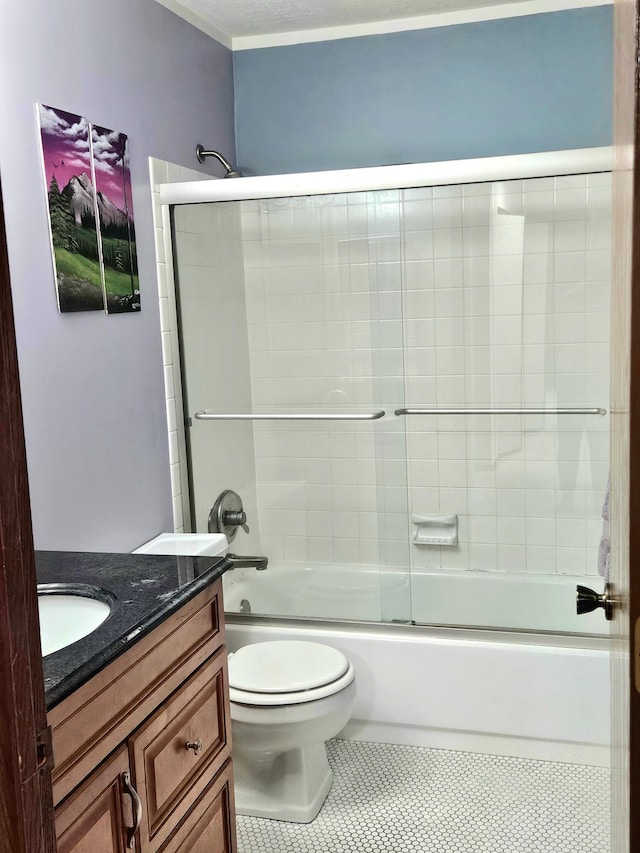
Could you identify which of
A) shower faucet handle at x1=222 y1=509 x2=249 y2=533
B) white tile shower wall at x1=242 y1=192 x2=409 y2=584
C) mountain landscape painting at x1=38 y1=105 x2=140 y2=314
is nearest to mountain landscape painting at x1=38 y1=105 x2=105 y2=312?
mountain landscape painting at x1=38 y1=105 x2=140 y2=314

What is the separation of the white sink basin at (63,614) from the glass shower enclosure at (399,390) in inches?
51.3

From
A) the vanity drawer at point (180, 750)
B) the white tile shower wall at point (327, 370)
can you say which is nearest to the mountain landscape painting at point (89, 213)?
the white tile shower wall at point (327, 370)

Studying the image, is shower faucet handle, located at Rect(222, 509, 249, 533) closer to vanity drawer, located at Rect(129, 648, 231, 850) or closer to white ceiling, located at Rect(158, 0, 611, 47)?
vanity drawer, located at Rect(129, 648, 231, 850)

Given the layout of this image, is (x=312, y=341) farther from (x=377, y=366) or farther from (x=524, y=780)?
(x=524, y=780)

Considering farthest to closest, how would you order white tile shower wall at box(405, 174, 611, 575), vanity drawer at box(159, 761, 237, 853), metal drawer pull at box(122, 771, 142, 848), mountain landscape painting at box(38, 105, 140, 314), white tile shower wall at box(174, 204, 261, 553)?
white tile shower wall at box(174, 204, 261, 553) < white tile shower wall at box(405, 174, 611, 575) < mountain landscape painting at box(38, 105, 140, 314) < vanity drawer at box(159, 761, 237, 853) < metal drawer pull at box(122, 771, 142, 848)

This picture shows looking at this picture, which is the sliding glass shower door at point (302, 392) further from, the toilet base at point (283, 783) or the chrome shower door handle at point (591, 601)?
the chrome shower door handle at point (591, 601)

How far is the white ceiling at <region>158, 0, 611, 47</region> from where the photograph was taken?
9.77 feet

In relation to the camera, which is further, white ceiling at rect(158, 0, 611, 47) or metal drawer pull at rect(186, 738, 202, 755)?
white ceiling at rect(158, 0, 611, 47)

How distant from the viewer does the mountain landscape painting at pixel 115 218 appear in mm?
2416

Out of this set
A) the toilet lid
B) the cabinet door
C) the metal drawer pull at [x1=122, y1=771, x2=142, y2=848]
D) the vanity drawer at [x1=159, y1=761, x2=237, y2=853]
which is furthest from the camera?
the toilet lid

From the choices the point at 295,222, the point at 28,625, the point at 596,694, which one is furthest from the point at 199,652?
the point at 295,222

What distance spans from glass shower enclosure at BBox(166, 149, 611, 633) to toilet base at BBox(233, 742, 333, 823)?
1.92ft

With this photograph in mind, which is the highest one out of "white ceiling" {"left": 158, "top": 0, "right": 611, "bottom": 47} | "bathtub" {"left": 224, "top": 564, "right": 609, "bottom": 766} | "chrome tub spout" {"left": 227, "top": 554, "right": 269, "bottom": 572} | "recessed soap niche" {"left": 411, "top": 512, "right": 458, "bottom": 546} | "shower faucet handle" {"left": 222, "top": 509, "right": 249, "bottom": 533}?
"white ceiling" {"left": 158, "top": 0, "right": 611, "bottom": 47}

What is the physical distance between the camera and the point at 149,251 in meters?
2.75
